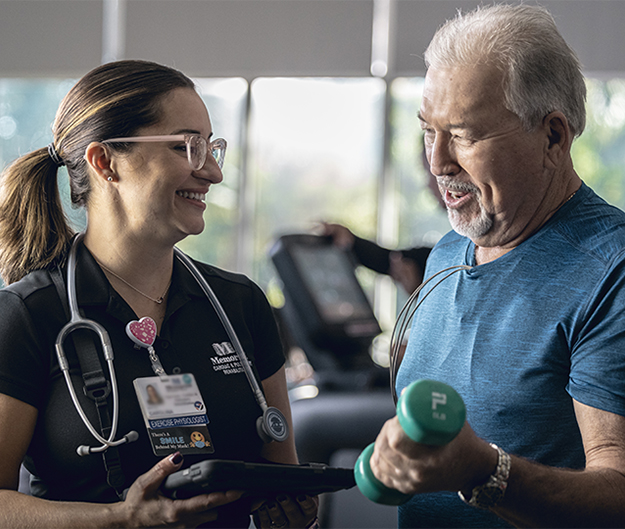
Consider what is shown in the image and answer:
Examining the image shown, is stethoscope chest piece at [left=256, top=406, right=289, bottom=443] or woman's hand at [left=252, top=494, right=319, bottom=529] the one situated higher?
stethoscope chest piece at [left=256, top=406, right=289, bottom=443]

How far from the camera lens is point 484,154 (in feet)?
4.34

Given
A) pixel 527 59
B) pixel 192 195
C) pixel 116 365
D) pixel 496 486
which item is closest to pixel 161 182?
pixel 192 195

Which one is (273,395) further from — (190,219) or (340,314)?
(340,314)

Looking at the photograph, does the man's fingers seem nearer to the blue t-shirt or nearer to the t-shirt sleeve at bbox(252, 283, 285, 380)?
the t-shirt sleeve at bbox(252, 283, 285, 380)

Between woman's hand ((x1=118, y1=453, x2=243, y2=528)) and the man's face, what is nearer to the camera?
woman's hand ((x1=118, y1=453, x2=243, y2=528))

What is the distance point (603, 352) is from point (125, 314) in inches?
36.4

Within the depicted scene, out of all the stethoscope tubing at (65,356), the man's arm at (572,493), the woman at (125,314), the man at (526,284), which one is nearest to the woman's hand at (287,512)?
the woman at (125,314)

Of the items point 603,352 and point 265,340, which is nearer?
point 603,352

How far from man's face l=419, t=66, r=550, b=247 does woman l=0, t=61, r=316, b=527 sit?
535mm

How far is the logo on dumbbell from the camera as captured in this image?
0.90 meters

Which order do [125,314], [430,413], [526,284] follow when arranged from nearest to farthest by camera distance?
[430,413] < [526,284] < [125,314]

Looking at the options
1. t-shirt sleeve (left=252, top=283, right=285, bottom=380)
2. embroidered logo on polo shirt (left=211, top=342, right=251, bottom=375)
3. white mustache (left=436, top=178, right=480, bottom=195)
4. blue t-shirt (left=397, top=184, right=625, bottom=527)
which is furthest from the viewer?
t-shirt sleeve (left=252, top=283, right=285, bottom=380)

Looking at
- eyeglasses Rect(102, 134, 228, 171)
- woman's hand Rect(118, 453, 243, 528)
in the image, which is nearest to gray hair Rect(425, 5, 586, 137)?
eyeglasses Rect(102, 134, 228, 171)

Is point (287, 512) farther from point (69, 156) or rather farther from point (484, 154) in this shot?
point (69, 156)
